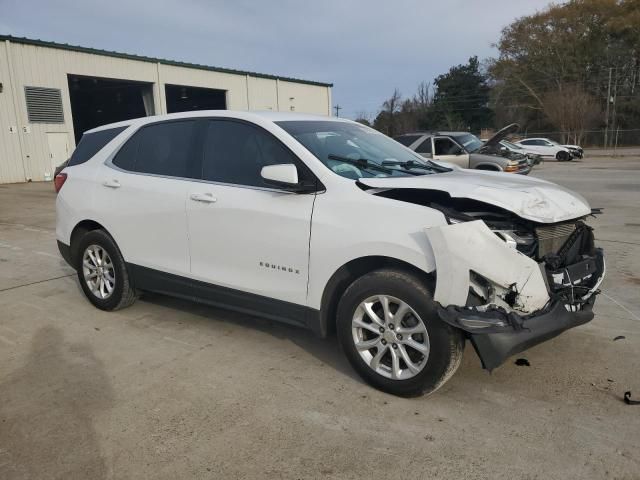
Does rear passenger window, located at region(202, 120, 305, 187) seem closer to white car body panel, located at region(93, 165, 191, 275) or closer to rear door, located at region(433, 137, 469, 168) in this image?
white car body panel, located at region(93, 165, 191, 275)

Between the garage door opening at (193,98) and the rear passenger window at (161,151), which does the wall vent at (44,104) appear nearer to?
the garage door opening at (193,98)

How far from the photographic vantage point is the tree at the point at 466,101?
7188 centimetres

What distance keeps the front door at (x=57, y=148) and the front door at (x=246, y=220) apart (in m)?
23.5

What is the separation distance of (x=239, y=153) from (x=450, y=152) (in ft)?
37.2

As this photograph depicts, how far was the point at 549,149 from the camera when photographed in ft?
117

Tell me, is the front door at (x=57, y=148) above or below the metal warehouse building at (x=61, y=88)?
below

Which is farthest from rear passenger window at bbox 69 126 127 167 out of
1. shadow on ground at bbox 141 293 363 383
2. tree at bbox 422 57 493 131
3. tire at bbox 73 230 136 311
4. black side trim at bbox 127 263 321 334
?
tree at bbox 422 57 493 131

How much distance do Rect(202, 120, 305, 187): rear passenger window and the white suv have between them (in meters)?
0.01

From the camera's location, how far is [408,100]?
80.8 m

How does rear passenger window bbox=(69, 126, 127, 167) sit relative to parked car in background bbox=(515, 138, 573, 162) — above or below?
above

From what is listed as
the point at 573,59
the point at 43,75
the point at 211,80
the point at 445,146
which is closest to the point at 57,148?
the point at 43,75

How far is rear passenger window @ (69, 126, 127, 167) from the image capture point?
5.18 meters

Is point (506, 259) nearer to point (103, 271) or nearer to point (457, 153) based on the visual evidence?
point (103, 271)

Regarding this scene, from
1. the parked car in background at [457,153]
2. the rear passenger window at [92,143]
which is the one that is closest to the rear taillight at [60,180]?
the rear passenger window at [92,143]
